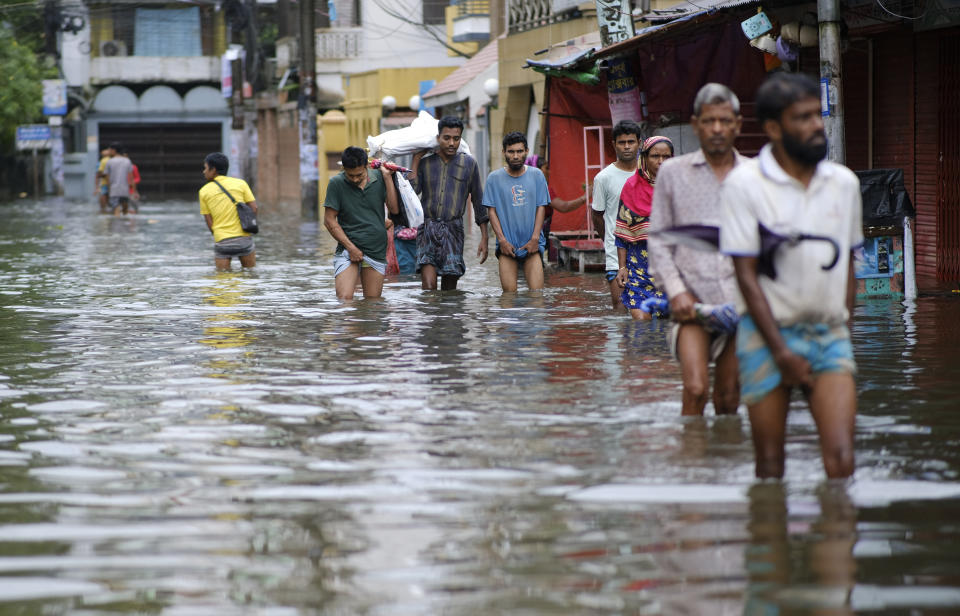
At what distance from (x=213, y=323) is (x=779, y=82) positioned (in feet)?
27.7

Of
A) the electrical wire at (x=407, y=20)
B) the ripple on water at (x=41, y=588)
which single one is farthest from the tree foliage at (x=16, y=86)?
the ripple on water at (x=41, y=588)

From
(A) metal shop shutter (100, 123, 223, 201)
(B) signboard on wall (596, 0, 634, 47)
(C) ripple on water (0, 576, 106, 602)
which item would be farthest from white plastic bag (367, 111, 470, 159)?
(A) metal shop shutter (100, 123, 223, 201)

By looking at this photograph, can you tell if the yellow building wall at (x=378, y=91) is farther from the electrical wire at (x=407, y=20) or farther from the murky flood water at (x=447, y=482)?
the murky flood water at (x=447, y=482)

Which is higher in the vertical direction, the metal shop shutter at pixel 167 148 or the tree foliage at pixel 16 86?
the tree foliage at pixel 16 86

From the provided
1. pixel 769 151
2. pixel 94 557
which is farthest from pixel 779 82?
pixel 94 557

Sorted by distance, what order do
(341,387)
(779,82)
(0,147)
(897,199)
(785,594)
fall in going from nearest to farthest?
(785,594) → (779,82) → (341,387) → (897,199) → (0,147)

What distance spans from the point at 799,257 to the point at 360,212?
9289mm

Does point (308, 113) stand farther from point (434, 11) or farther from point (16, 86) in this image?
point (16, 86)

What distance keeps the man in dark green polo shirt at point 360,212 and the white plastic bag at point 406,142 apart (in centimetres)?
102

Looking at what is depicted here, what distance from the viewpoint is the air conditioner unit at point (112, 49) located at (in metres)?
61.6

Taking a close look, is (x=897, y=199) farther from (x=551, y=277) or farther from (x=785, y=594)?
(x=785, y=594)

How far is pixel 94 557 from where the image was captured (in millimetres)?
5207

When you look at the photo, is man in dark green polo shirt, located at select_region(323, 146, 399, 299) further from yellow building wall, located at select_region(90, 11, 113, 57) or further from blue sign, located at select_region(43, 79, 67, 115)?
yellow building wall, located at select_region(90, 11, 113, 57)

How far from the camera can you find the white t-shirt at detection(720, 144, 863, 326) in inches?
222
